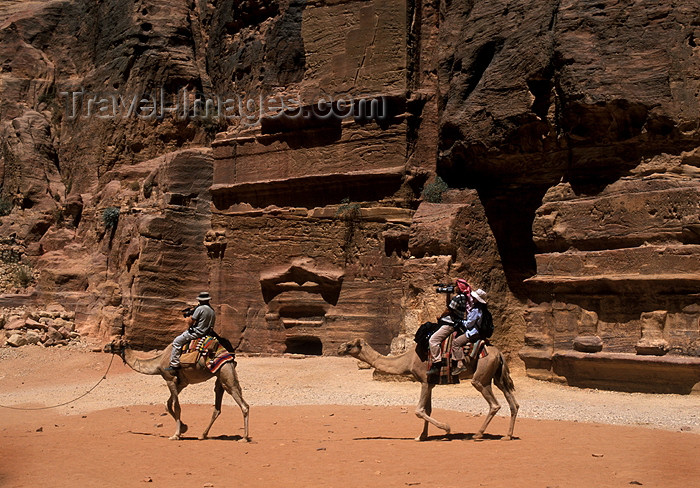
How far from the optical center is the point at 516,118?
54.2ft

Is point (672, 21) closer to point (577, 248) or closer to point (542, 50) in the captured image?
point (542, 50)

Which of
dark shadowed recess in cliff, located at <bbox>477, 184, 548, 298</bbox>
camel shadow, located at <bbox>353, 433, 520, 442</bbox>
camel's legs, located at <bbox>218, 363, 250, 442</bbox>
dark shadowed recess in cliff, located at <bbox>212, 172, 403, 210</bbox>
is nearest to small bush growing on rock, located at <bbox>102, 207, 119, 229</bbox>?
dark shadowed recess in cliff, located at <bbox>212, 172, 403, 210</bbox>

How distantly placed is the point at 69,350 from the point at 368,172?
32.3 feet

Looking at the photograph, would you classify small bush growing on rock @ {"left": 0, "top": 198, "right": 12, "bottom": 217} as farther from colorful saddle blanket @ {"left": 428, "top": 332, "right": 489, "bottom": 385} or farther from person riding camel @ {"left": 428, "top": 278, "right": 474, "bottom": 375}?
colorful saddle blanket @ {"left": 428, "top": 332, "right": 489, "bottom": 385}

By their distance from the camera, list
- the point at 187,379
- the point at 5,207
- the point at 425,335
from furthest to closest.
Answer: the point at 5,207 < the point at 187,379 < the point at 425,335

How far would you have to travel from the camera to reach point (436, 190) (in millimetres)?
18781

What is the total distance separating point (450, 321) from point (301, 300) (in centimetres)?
1036

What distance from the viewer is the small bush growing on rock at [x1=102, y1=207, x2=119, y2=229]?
81.5 ft

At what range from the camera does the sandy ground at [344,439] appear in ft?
27.3

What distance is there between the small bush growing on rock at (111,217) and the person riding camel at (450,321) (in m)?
16.2

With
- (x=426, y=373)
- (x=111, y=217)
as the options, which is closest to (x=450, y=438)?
(x=426, y=373)

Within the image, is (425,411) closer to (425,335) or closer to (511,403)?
(425,335)

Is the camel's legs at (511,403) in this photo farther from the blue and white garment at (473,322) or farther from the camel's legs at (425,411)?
the camel's legs at (425,411)

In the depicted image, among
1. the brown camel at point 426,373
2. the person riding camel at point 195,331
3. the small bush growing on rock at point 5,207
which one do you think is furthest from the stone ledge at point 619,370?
the small bush growing on rock at point 5,207
